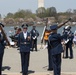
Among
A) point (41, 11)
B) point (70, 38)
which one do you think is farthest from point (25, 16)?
point (70, 38)

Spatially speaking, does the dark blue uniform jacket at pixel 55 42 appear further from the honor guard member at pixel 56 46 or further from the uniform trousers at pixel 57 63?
the uniform trousers at pixel 57 63

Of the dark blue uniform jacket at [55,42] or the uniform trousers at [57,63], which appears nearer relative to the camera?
the dark blue uniform jacket at [55,42]

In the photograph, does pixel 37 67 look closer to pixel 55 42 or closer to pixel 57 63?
pixel 57 63

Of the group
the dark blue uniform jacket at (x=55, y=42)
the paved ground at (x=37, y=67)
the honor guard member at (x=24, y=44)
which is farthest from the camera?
the paved ground at (x=37, y=67)

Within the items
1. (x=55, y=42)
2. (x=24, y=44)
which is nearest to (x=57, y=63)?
(x=55, y=42)

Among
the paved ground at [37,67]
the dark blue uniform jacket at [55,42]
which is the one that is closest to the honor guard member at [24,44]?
the paved ground at [37,67]

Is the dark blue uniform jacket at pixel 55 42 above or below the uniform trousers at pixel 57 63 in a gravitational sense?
above

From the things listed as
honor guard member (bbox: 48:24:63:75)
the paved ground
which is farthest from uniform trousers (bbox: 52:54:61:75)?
the paved ground

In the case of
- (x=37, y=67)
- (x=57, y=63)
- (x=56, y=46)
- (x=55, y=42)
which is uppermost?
(x=55, y=42)

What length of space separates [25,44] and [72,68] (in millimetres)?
2768

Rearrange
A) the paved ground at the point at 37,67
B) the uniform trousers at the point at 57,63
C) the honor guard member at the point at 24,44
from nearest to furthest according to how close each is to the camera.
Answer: the uniform trousers at the point at 57,63 → the honor guard member at the point at 24,44 → the paved ground at the point at 37,67

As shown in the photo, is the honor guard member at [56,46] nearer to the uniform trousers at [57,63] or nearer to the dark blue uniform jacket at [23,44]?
the uniform trousers at [57,63]

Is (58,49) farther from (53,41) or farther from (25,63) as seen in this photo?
(25,63)

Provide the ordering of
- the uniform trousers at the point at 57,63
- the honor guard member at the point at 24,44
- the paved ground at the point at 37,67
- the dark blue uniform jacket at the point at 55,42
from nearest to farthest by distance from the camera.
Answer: the dark blue uniform jacket at the point at 55,42 < the uniform trousers at the point at 57,63 < the honor guard member at the point at 24,44 < the paved ground at the point at 37,67
